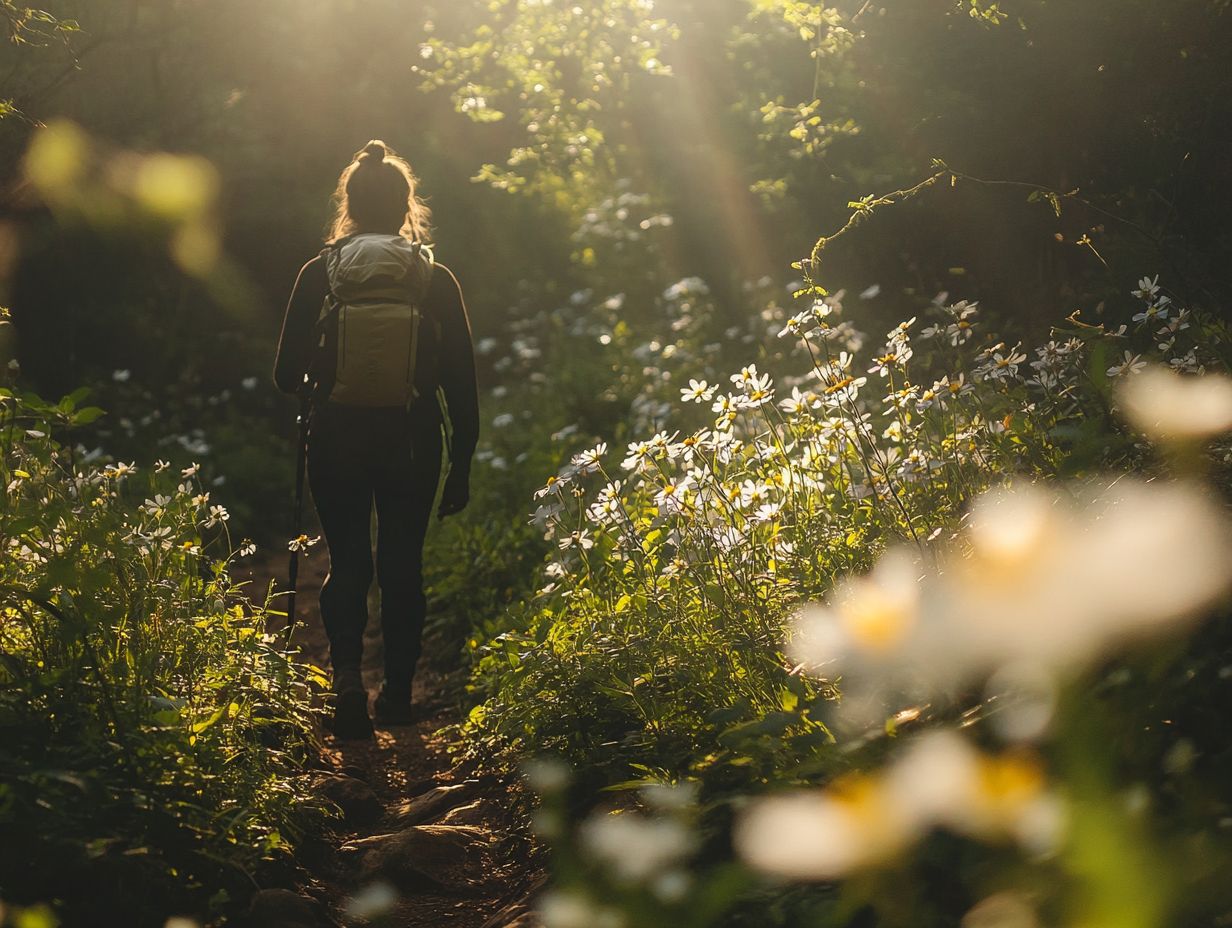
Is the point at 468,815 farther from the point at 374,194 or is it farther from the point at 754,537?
the point at 374,194

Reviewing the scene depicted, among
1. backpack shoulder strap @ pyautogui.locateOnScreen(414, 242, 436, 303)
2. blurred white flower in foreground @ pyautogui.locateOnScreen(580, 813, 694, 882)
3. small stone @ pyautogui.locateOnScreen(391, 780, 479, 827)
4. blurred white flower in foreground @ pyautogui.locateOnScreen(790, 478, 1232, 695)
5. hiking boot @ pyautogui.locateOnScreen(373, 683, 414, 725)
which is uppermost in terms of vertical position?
backpack shoulder strap @ pyautogui.locateOnScreen(414, 242, 436, 303)

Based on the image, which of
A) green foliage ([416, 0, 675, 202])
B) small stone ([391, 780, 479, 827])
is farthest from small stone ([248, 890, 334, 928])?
green foliage ([416, 0, 675, 202])

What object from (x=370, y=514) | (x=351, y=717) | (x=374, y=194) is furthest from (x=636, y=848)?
(x=374, y=194)

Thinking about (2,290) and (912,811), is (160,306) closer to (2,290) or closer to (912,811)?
(2,290)

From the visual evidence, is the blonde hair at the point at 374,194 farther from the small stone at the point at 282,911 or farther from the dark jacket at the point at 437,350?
the small stone at the point at 282,911

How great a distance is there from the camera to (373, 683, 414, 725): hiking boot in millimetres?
4824

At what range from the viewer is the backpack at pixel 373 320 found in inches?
177

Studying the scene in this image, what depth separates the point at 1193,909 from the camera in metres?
1.38

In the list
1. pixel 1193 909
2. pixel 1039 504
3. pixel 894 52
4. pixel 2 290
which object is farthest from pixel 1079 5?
pixel 2 290

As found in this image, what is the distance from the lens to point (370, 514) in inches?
185

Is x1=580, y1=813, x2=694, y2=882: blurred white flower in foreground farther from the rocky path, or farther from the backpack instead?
the backpack

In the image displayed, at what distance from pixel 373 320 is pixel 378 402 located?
0.32 meters

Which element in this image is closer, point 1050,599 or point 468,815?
point 1050,599

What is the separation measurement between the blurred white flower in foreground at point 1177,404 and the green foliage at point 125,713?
2.00 metres
